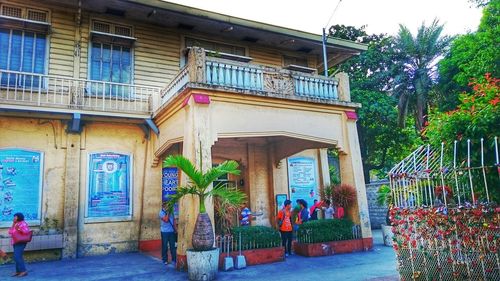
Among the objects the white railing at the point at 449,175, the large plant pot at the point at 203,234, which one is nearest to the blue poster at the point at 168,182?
the large plant pot at the point at 203,234

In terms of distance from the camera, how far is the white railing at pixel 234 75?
9383 millimetres

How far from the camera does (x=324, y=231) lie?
10250 millimetres

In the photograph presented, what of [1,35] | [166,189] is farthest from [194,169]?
[1,35]

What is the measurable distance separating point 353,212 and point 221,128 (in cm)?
486

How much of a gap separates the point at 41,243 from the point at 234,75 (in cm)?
712

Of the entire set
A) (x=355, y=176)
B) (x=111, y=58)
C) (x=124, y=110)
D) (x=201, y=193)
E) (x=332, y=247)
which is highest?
(x=111, y=58)

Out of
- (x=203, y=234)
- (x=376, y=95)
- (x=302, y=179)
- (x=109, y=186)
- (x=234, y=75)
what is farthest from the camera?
(x=376, y=95)

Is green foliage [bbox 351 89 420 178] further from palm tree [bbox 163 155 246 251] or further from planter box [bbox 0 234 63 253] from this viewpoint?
planter box [bbox 0 234 63 253]

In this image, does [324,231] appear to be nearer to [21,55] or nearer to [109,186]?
[109,186]

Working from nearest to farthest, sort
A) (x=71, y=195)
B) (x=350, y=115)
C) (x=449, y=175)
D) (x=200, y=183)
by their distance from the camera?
(x=449, y=175) < (x=200, y=183) < (x=71, y=195) < (x=350, y=115)

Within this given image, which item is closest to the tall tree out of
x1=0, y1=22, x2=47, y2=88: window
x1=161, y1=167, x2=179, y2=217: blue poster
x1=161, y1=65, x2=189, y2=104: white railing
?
x1=161, y1=167, x2=179, y2=217: blue poster

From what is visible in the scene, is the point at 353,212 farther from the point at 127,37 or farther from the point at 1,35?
the point at 1,35

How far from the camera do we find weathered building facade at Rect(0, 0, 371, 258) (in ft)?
32.1

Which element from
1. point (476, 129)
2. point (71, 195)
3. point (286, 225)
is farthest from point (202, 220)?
point (476, 129)
